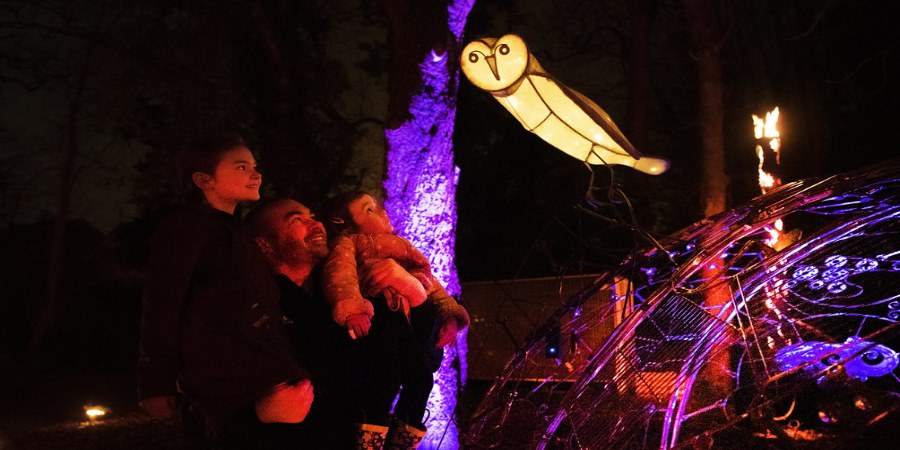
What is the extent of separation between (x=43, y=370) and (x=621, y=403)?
16.6m

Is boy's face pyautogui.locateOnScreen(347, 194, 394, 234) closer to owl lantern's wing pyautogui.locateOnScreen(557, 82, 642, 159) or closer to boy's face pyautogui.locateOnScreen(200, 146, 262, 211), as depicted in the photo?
boy's face pyautogui.locateOnScreen(200, 146, 262, 211)

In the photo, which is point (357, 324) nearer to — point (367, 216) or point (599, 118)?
point (367, 216)

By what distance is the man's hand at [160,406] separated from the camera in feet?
7.36

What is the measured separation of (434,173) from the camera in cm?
508

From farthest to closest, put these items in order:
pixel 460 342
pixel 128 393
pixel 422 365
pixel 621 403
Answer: pixel 128 393 < pixel 460 342 < pixel 621 403 < pixel 422 365

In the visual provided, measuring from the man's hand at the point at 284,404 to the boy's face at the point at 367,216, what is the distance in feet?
2.89

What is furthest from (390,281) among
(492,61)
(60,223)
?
(60,223)

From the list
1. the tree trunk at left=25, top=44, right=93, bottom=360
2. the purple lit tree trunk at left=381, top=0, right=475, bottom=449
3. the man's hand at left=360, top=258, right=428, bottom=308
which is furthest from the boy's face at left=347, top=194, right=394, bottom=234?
the tree trunk at left=25, top=44, right=93, bottom=360

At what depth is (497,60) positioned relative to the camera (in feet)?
10.3

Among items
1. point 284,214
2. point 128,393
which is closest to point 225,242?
point 284,214

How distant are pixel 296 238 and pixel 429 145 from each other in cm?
242

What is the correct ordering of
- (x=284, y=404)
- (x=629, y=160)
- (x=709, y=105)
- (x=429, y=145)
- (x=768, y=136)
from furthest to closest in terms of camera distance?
(x=709, y=105) < (x=429, y=145) < (x=768, y=136) < (x=629, y=160) < (x=284, y=404)

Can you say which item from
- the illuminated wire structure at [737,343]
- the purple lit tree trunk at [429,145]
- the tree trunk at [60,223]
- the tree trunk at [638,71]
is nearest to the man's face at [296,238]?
the illuminated wire structure at [737,343]

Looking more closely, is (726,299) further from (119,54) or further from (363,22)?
(119,54)
